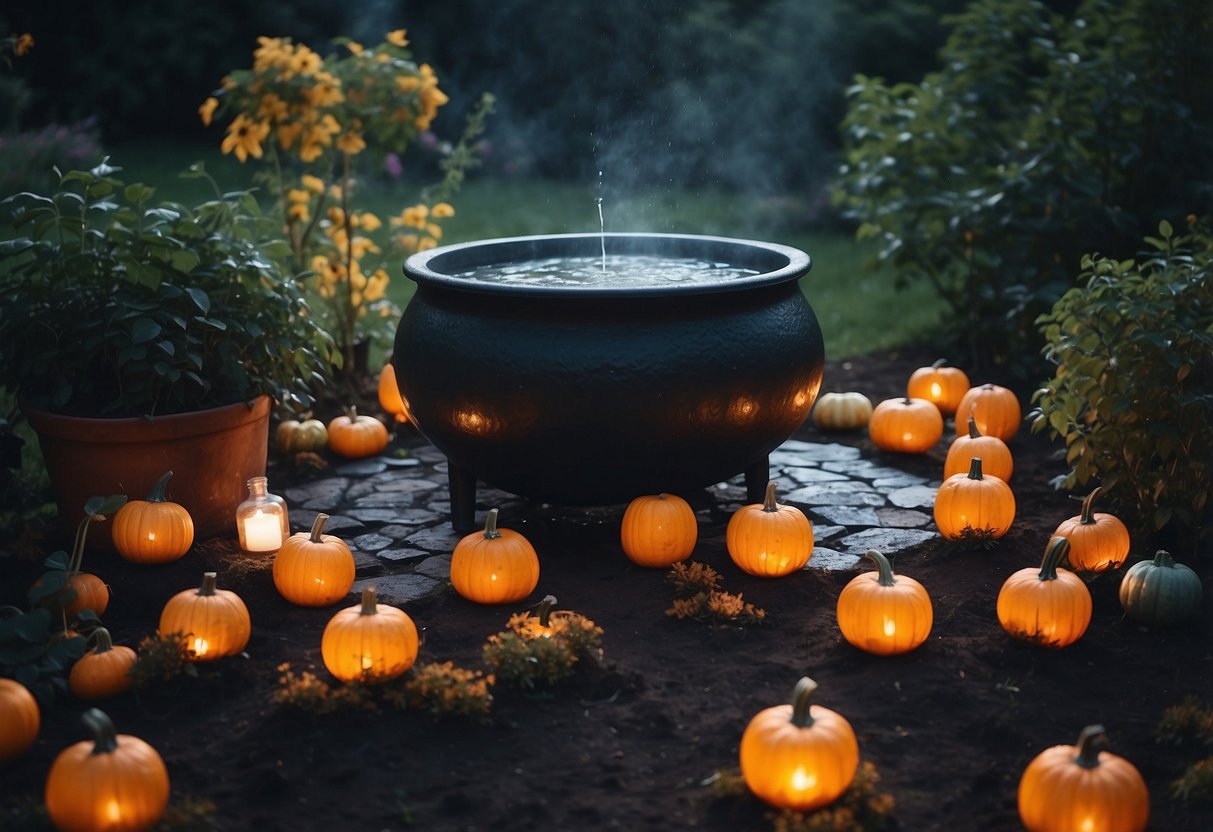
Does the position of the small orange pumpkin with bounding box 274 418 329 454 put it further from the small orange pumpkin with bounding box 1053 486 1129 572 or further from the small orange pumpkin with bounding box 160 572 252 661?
the small orange pumpkin with bounding box 1053 486 1129 572

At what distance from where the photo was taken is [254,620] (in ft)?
12.5

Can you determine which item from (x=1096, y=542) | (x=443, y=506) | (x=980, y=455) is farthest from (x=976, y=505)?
(x=443, y=506)

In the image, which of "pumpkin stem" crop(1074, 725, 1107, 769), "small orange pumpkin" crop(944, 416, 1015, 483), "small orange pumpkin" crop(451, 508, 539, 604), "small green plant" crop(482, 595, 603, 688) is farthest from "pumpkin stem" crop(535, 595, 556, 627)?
"small orange pumpkin" crop(944, 416, 1015, 483)

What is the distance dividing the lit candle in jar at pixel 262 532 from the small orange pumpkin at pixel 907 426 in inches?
103

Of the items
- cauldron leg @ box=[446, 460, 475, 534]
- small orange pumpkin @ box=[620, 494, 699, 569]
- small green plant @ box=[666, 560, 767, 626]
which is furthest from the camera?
cauldron leg @ box=[446, 460, 475, 534]

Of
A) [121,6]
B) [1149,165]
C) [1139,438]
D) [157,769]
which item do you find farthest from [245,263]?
[121,6]

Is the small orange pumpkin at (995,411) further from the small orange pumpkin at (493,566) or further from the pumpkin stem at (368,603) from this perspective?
the pumpkin stem at (368,603)

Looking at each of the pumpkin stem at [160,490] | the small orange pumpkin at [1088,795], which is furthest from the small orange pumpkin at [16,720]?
the small orange pumpkin at [1088,795]

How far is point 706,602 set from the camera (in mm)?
3795

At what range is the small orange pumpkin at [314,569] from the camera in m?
3.80

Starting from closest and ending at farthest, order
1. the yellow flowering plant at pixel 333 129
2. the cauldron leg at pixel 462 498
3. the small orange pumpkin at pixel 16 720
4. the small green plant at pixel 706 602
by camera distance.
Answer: the small orange pumpkin at pixel 16 720 < the small green plant at pixel 706 602 < the cauldron leg at pixel 462 498 < the yellow flowering plant at pixel 333 129

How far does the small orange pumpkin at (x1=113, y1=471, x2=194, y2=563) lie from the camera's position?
3998 mm

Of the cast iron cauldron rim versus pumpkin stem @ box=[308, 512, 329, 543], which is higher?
the cast iron cauldron rim

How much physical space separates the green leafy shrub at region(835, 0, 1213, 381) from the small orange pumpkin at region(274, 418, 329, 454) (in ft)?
10.5
